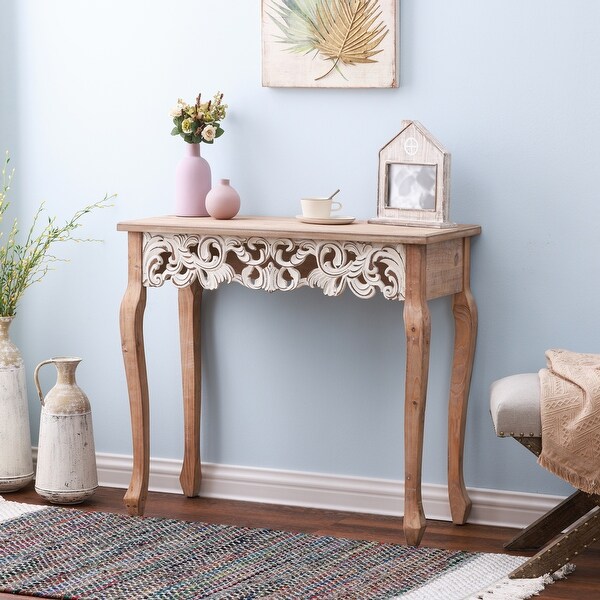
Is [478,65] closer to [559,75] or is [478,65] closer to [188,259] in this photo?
[559,75]

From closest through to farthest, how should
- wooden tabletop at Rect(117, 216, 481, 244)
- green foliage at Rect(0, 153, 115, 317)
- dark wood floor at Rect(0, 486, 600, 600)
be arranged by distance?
wooden tabletop at Rect(117, 216, 481, 244)
dark wood floor at Rect(0, 486, 600, 600)
green foliage at Rect(0, 153, 115, 317)

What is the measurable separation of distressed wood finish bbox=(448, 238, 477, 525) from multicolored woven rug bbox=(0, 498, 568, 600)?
12.7 inches

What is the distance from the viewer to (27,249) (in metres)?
3.87

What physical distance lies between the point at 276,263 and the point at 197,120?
0.61 metres

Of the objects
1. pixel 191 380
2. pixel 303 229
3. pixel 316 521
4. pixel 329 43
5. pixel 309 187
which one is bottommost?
pixel 316 521

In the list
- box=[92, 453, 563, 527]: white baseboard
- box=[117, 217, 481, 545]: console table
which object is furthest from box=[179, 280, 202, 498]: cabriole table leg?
box=[117, 217, 481, 545]: console table

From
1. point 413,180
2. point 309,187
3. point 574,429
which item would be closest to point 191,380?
point 309,187

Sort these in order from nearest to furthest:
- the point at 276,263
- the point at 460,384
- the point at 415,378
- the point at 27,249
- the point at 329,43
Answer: the point at 415,378 → the point at 276,263 → the point at 460,384 → the point at 329,43 → the point at 27,249

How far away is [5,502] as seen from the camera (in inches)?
138

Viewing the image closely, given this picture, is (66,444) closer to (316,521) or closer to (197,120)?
(316,521)

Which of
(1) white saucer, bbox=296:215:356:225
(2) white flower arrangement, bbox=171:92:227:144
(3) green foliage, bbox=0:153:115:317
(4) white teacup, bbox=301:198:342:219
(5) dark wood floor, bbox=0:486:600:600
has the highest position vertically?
(2) white flower arrangement, bbox=171:92:227:144

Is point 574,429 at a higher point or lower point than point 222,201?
lower

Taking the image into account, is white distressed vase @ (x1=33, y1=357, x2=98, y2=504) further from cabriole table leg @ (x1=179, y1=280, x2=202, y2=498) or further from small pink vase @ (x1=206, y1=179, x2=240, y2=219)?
small pink vase @ (x1=206, y1=179, x2=240, y2=219)

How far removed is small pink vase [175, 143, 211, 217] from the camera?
11.3 ft
